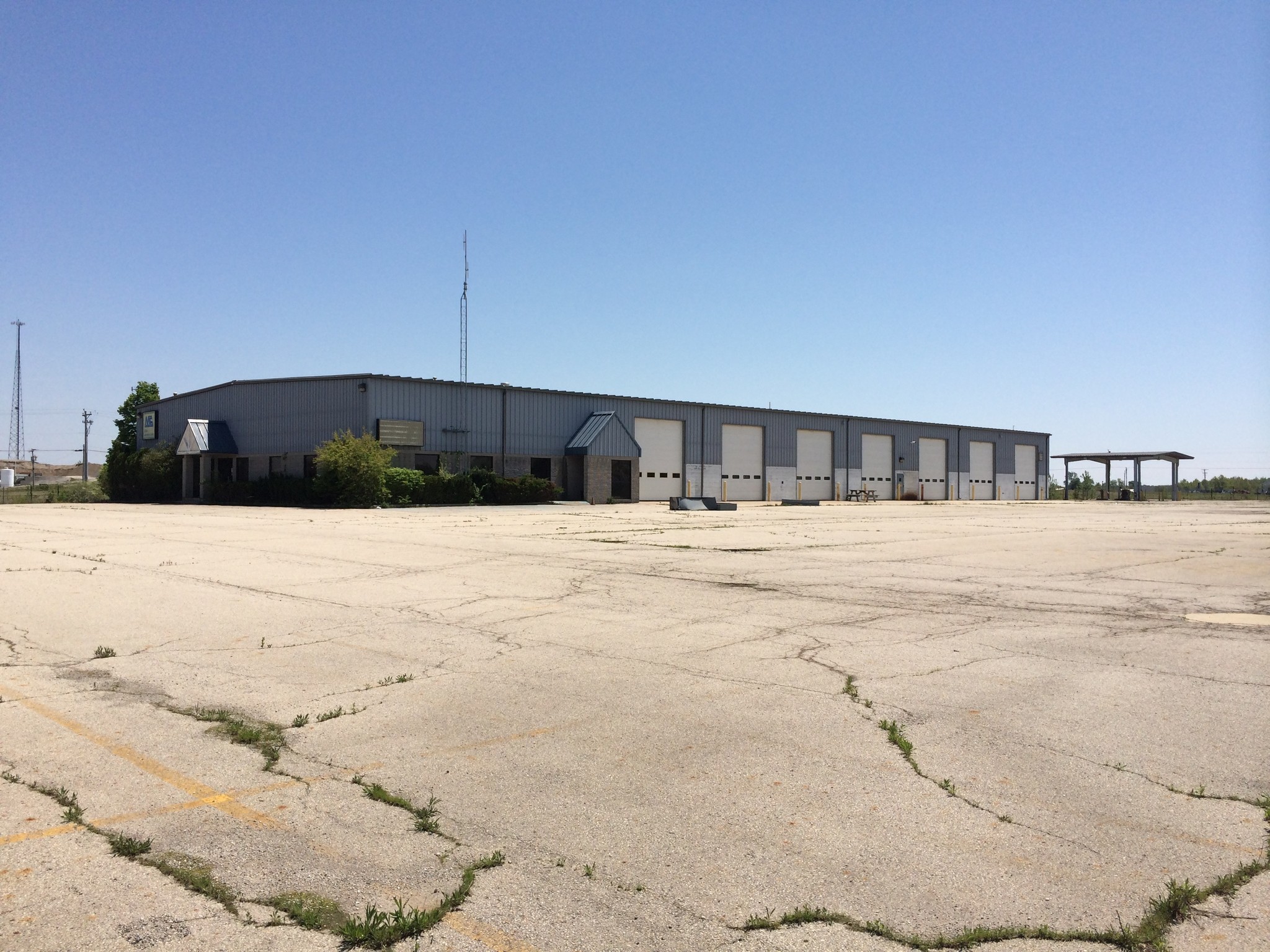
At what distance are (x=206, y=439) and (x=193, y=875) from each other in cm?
5259

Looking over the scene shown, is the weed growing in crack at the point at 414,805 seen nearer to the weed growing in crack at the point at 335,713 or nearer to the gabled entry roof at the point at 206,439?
the weed growing in crack at the point at 335,713

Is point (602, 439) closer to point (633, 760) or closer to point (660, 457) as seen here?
point (660, 457)

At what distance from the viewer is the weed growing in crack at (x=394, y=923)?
3396 mm

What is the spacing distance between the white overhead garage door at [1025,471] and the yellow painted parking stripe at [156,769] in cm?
8417

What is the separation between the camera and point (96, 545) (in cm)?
2005

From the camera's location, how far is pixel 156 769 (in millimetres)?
5223

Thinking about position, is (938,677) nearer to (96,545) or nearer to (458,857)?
(458,857)

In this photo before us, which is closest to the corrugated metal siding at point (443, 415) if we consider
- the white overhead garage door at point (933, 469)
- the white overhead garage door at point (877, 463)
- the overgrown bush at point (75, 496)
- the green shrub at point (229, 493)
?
the green shrub at point (229, 493)

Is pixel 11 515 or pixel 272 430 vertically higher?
pixel 272 430

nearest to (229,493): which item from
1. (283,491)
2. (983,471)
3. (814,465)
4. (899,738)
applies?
(283,491)

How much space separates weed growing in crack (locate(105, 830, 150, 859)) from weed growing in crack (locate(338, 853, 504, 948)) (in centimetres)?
124

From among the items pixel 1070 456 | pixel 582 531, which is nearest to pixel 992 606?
pixel 582 531

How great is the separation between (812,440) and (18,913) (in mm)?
65063

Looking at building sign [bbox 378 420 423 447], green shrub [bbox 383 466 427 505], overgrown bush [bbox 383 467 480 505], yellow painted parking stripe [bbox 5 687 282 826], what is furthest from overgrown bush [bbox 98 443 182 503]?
yellow painted parking stripe [bbox 5 687 282 826]
